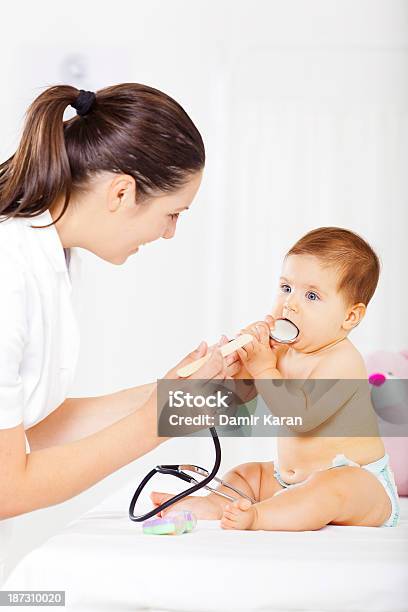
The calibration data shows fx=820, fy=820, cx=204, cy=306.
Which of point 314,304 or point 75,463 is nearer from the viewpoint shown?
point 75,463

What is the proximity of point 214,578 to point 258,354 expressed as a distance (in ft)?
0.94

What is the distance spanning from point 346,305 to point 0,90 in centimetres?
100

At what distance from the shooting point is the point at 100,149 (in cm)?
85

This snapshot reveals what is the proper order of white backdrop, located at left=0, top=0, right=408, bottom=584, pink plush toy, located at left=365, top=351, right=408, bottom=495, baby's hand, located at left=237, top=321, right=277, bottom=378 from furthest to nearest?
white backdrop, located at left=0, top=0, right=408, bottom=584 < pink plush toy, located at left=365, top=351, right=408, bottom=495 < baby's hand, located at left=237, top=321, right=277, bottom=378

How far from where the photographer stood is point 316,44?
5.43 feet

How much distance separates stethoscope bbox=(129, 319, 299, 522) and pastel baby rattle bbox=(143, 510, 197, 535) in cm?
3

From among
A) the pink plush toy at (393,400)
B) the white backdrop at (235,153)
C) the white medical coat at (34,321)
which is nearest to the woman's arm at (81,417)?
the white medical coat at (34,321)

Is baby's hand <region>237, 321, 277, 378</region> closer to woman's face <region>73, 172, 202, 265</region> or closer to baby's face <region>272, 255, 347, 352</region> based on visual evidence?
baby's face <region>272, 255, 347, 352</region>

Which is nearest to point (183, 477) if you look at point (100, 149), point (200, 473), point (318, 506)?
point (200, 473)

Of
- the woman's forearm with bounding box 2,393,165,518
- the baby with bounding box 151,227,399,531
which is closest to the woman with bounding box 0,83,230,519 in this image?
the woman's forearm with bounding box 2,393,165,518

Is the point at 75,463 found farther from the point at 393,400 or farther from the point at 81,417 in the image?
the point at 393,400

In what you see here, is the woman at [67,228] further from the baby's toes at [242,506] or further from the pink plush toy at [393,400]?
the pink plush toy at [393,400]

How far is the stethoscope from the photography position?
876mm

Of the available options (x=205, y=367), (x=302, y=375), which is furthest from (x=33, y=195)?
(x=302, y=375)
